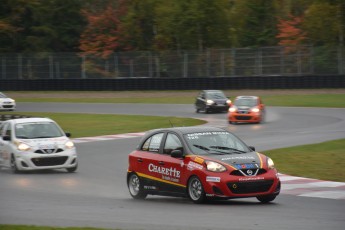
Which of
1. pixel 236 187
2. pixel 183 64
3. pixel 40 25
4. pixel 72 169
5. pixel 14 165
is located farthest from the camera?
pixel 40 25

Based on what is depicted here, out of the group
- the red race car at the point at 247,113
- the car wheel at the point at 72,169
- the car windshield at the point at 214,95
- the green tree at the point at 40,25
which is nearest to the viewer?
the car wheel at the point at 72,169

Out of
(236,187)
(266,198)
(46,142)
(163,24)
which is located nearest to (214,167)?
(236,187)

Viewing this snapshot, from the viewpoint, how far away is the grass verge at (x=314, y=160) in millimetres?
18031

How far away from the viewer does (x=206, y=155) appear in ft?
42.9

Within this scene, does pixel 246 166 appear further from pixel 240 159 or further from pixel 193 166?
pixel 193 166

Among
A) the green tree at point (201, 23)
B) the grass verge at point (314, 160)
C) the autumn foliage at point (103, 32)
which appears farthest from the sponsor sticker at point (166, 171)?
the autumn foliage at point (103, 32)

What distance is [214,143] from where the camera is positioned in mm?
13531

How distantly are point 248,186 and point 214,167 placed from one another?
2.08ft

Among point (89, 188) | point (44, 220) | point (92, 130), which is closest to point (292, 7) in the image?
point (92, 130)

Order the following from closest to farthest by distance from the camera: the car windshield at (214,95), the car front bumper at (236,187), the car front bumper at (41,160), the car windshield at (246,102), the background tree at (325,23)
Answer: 1. the car front bumper at (236,187)
2. the car front bumper at (41,160)
3. the car windshield at (246,102)
4. the car windshield at (214,95)
5. the background tree at (325,23)

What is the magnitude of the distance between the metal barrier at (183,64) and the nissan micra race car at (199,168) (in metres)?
42.5

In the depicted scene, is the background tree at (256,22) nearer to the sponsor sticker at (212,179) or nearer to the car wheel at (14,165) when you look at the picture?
the car wheel at (14,165)

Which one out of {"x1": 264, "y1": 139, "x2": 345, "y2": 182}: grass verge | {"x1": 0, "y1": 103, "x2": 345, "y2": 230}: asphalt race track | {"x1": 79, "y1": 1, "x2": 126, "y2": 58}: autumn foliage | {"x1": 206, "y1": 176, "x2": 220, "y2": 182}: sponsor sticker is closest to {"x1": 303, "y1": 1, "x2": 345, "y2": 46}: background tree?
{"x1": 79, "y1": 1, "x2": 126, "y2": 58}: autumn foliage

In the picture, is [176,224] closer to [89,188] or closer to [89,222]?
[89,222]
